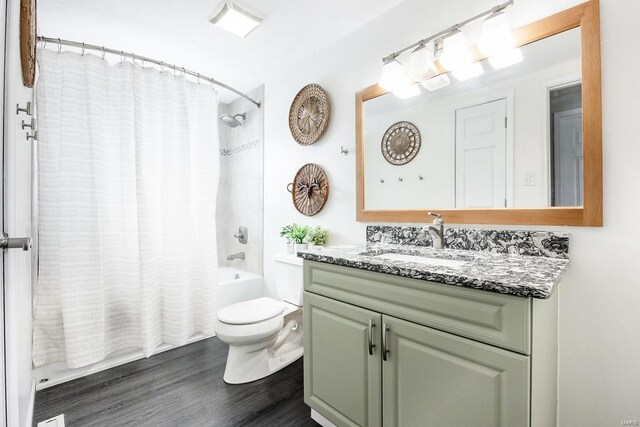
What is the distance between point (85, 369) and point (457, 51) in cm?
284

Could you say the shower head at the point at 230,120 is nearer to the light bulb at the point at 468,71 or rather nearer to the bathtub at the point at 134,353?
the bathtub at the point at 134,353

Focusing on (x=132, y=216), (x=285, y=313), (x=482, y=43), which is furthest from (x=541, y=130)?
(x=132, y=216)

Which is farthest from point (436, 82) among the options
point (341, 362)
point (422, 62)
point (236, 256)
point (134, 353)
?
point (134, 353)

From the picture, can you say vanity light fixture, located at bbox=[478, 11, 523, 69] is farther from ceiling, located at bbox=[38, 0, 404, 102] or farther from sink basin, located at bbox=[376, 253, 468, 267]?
sink basin, located at bbox=[376, 253, 468, 267]

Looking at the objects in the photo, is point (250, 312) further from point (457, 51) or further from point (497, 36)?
point (497, 36)

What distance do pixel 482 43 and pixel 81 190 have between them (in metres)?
2.30

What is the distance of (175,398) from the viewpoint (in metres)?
1.69

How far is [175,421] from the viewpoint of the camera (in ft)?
4.94

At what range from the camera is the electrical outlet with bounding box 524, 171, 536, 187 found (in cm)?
130

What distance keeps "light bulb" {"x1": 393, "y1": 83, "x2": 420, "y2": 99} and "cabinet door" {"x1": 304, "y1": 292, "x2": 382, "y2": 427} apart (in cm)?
120

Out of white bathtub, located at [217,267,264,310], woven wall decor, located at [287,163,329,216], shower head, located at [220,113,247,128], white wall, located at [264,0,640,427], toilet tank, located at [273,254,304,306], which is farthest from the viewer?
shower head, located at [220,113,247,128]

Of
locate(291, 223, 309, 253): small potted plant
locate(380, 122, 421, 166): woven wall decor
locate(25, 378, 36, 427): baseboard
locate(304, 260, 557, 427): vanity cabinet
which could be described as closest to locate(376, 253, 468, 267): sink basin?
locate(304, 260, 557, 427): vanity cabinet

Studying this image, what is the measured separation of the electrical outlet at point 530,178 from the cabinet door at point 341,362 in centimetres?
86

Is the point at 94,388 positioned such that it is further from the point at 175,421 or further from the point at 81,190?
the point at 81,190
